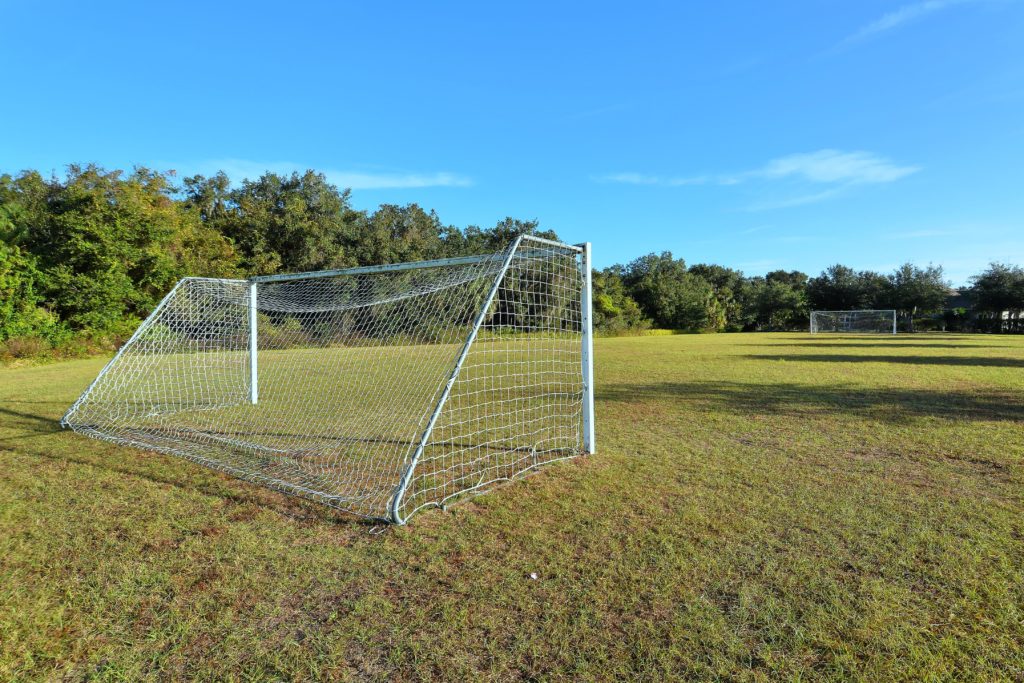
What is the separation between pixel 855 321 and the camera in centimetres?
4191

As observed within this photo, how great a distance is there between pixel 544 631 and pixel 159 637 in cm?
161

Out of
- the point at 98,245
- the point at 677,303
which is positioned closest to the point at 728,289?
the point at 677,303

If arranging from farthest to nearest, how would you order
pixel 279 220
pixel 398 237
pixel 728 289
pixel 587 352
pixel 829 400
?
pixel 728 289
pixel 398 237
pixel 279 220
pixel 829 400
pixel 587 352

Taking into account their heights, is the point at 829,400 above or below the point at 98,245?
below

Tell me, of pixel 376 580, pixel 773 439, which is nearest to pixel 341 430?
pixel 376 580

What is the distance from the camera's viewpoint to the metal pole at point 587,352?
4992 millimetres

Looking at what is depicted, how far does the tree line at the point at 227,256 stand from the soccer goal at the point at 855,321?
2.38 m

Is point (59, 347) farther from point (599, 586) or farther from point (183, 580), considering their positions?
point (599, 586)

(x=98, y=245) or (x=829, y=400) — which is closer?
(x=829, y=400)

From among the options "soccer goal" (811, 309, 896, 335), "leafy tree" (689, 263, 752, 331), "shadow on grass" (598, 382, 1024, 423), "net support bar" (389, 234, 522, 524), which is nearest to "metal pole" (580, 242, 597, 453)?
"net support bar" (389, 234, 522, 524)

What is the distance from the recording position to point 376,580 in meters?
2.69

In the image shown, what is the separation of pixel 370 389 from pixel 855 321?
43622 millimetres

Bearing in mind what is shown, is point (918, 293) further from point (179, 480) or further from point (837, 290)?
point (179, 480)

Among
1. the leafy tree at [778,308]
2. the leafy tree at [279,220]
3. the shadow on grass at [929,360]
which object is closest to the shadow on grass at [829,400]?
the shadow on grass at [929,360]
